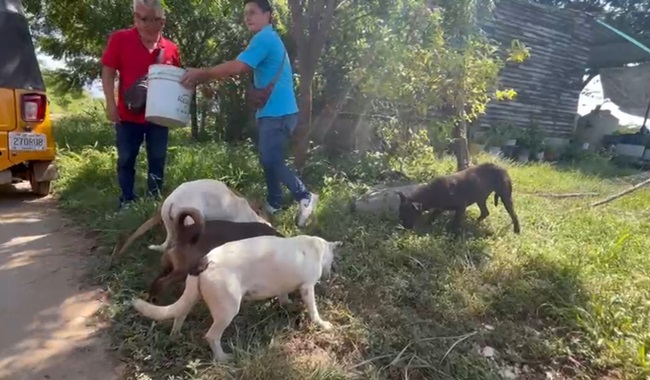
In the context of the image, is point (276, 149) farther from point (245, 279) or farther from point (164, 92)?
point (245, 279)

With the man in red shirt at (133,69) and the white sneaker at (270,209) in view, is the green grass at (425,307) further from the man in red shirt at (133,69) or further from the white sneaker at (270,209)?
the man in red shirt at (133,69)

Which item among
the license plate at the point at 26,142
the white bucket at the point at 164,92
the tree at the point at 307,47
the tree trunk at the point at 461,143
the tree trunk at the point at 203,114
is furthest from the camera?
the tree trunk at the point at 203,114

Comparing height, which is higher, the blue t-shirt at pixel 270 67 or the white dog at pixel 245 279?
the blue t-shirt at pixel 270 67

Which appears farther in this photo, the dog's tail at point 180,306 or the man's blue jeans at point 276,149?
the man's blue jeans at point 276,149

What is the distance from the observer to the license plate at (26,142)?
493cm

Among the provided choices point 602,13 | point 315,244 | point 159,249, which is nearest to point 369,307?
point 315,244

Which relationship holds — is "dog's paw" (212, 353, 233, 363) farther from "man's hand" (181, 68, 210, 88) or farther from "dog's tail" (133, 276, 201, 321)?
"man's hand" (181, 68, 210, 88)

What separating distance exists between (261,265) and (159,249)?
1.09 metres

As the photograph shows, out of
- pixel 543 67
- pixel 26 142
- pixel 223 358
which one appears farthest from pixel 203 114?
pixel 543 67

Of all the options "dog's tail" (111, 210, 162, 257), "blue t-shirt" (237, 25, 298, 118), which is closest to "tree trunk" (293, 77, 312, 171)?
"blue t-shirt" (237, 25, 298, 118)

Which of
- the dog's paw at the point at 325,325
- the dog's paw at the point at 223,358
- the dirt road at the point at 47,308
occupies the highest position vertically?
the dog's paw at the point at 325,325

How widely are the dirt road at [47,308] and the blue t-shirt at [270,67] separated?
1.77 meters

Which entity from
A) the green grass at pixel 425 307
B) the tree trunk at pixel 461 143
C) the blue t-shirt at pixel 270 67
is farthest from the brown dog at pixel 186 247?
the tree trunk at pixel 461 143

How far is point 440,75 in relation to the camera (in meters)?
5.97
